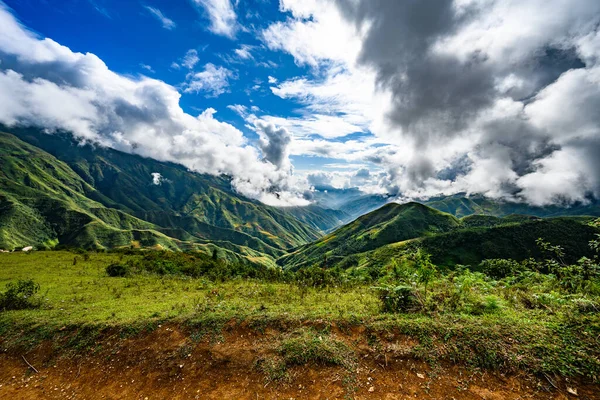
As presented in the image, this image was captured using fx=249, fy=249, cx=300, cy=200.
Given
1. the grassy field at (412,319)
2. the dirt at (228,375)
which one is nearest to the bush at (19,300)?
the grassy field at (412,319)

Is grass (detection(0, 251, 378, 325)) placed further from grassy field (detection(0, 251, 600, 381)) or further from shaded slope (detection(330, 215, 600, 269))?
shaded slope (detection(330, 215, 600, 269))

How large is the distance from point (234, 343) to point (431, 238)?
559 ft

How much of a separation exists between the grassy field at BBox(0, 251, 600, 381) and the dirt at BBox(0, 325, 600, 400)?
47 centimetres

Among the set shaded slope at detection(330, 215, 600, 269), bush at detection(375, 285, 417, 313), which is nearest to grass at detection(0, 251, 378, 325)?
bush at detection(375, 285, 417, 313)

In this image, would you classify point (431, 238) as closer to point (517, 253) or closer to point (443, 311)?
point (517, 253)

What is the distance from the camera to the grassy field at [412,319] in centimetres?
776

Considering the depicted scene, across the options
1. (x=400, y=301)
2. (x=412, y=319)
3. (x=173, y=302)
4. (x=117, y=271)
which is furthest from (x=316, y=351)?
(x=117, y=271)

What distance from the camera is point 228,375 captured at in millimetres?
9047

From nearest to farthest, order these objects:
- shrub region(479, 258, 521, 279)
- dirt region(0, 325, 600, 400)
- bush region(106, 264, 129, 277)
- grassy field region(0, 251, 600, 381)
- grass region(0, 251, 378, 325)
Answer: dirt region(0, 325, 600, 400)
grassy field region(0, 251, 600, 381)
grass region(0, 251, 378, 325)
shrub region(479, 258, 521, 279)
bush region(106, 264, 129, 277)

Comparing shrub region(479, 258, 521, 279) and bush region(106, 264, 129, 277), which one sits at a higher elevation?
shrub region(479, 258, 521, 279)

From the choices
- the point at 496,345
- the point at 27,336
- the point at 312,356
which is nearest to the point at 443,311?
the point at 496,345

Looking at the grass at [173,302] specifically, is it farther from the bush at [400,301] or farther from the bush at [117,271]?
the bush at [117,271]

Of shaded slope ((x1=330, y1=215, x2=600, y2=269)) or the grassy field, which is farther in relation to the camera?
shaded slope ((x1=330, y1=215, x2=600, y2=269))

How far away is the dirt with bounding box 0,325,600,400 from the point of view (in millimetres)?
7191
